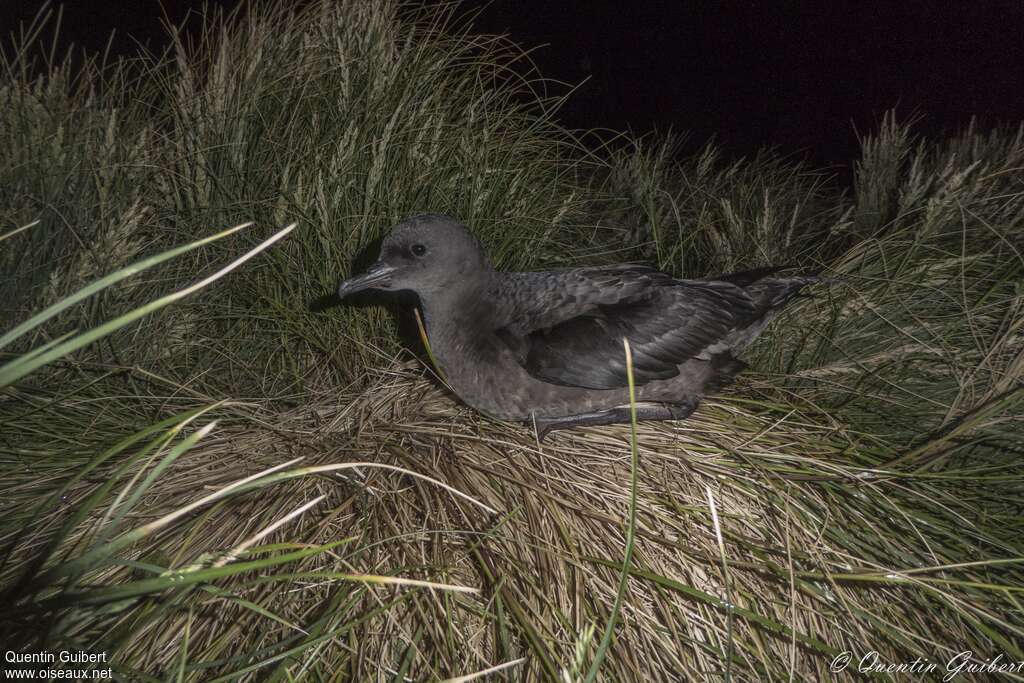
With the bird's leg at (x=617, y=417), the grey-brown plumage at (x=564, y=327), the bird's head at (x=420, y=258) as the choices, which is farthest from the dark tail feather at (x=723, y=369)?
the bird's head at (x=420, y=258)

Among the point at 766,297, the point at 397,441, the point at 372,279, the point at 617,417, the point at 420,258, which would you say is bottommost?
the point at 397,441

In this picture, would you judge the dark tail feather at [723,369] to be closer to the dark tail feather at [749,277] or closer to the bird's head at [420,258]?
the dark tail feather at [749,277]

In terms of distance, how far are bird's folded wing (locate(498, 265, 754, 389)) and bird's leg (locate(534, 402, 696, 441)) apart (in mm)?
137

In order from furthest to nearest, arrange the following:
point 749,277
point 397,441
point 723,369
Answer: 1. point 749,277
2. point 723,369
3. point 397,441

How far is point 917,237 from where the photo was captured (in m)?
2.67

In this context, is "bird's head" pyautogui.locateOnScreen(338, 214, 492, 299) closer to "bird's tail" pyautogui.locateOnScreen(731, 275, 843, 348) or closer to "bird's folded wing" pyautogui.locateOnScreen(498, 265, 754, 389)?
"bird's folded wing" pyautogui.locateOnScreen(498, 265, 754, 389)

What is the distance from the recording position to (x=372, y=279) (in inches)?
87.5

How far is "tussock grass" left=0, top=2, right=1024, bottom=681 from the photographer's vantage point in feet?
4.85

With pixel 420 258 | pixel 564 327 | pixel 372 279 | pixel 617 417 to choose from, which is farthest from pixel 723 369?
pixel 372 279

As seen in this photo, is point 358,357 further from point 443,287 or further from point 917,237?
point 917,237

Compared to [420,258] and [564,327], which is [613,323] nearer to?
[564,327]

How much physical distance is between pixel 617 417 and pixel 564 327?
41 cm

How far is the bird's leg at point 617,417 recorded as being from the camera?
230cm

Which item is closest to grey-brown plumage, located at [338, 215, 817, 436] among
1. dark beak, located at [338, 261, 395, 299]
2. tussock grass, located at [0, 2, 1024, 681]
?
dark beak, located at [338, 261, 395, 299]
